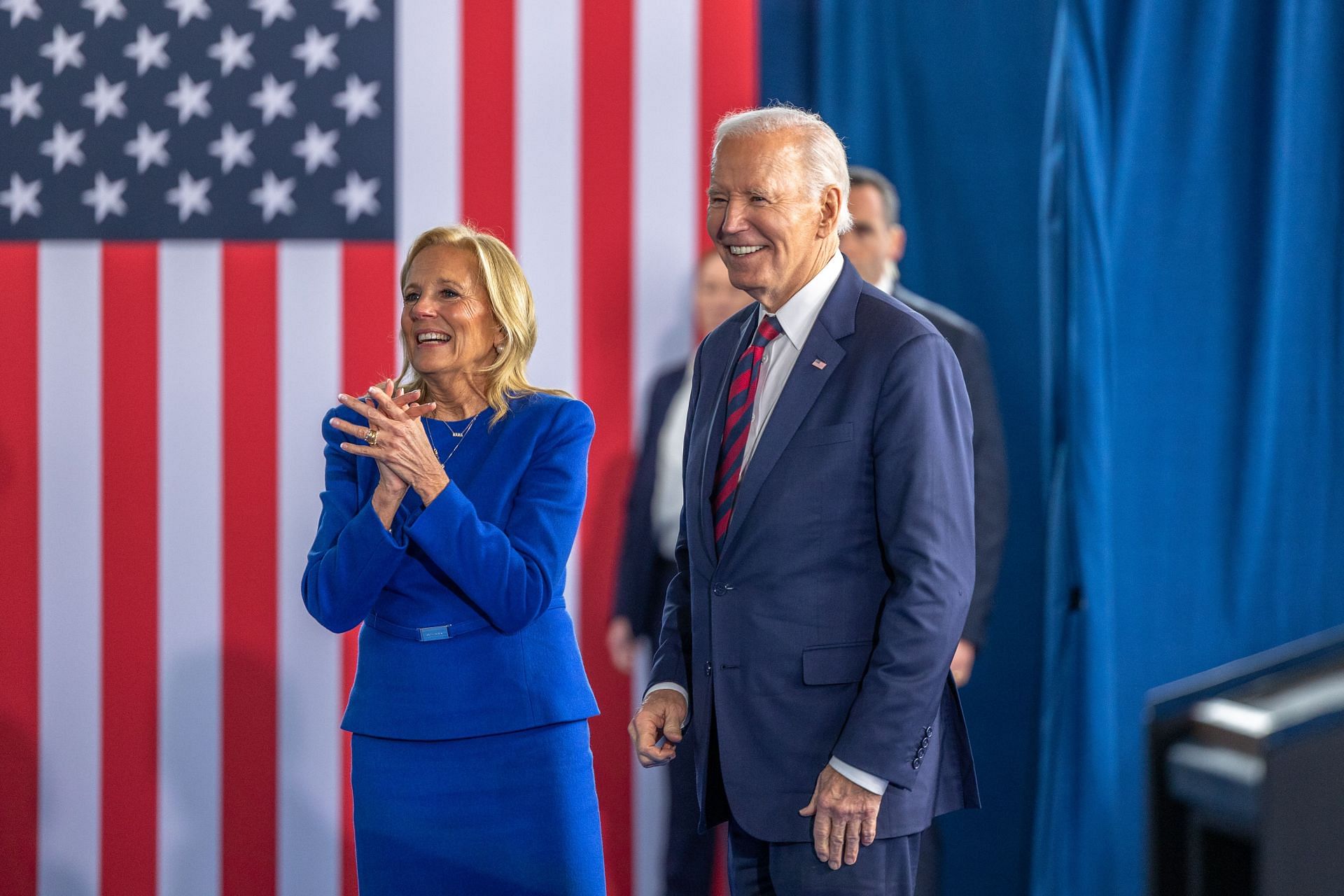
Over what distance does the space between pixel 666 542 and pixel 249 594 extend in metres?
1.03

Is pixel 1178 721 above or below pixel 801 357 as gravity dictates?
below

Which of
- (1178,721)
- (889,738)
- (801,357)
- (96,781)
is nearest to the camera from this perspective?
(1178,721)

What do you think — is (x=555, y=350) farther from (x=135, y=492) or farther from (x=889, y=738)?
(x=889, y=738)

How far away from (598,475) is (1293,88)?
5.73ft

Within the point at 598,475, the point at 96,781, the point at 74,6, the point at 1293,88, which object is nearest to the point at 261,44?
the point at 74,6

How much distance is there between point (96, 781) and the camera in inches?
123

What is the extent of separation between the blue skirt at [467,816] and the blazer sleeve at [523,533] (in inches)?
7.1

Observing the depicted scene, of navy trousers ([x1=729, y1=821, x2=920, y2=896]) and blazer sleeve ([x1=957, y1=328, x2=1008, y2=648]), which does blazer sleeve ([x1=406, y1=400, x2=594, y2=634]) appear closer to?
navy trousers ([x1=729, y1=821, x2=920, y2=896])

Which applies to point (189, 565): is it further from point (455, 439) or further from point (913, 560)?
point (913, 560)

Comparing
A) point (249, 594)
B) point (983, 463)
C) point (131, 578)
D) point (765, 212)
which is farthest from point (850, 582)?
point (131, 578)

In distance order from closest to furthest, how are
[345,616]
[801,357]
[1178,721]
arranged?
[1178,721], [801,357], [345,616]

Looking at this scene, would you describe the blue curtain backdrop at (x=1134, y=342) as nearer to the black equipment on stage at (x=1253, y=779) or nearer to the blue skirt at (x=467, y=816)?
the blue skirt at (x=467, y=816)

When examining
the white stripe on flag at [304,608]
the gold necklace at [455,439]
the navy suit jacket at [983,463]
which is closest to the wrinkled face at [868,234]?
the navy suit jacket at [983,463]

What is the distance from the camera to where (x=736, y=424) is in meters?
1.52
